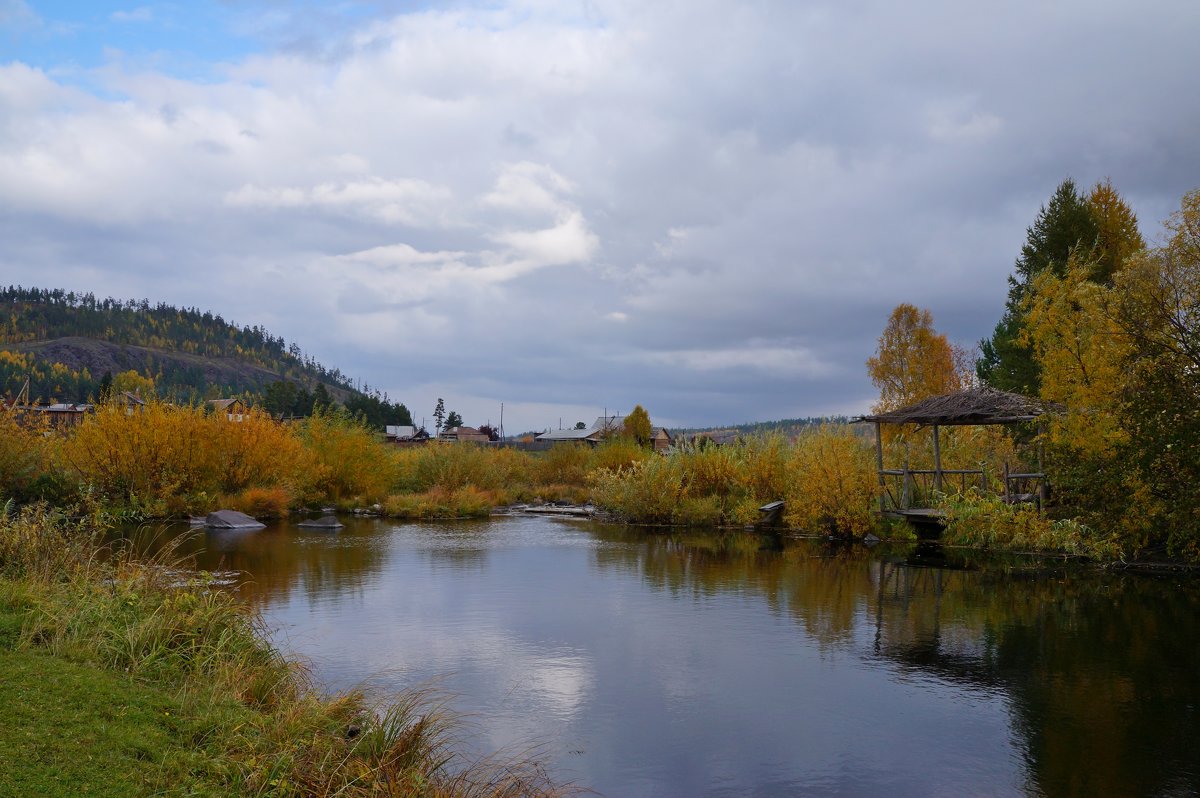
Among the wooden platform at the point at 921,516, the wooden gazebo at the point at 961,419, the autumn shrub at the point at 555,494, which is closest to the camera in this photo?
the wooden gazebo at the point at 961,419

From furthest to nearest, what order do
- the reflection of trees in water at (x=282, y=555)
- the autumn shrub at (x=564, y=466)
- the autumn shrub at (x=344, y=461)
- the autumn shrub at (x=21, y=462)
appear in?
the autumn shrub at (x=564, y=466)
the autumn shrub at (x=344, y=461)
the autumn shrub at (x=21, y=462)
the reflection of trees in water at (x=282, y=555)

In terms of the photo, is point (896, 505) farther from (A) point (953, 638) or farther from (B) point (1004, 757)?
(B) point (1004, 757)

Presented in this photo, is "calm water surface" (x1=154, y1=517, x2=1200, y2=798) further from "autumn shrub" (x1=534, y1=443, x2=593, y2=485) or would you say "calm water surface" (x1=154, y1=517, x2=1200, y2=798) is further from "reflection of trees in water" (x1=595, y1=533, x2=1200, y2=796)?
"autumn shrub" (x1=534, y1=443, x2=593, y2=485)

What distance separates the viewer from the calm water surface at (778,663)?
21.3 ft

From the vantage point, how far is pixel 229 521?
71.1 feet

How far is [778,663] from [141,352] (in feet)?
482

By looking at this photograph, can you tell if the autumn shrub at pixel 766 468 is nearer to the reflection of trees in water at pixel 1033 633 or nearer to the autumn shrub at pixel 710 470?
the autumn shrub at pixel 710 470

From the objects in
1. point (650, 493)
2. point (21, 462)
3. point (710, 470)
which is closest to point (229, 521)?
point (21, 462)

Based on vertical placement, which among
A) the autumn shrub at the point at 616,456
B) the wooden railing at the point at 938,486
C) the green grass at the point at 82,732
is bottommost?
the green grass at the point at 82,732

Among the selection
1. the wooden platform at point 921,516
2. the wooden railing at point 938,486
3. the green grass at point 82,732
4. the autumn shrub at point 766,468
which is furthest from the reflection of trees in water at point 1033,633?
the green grass at point 82,732

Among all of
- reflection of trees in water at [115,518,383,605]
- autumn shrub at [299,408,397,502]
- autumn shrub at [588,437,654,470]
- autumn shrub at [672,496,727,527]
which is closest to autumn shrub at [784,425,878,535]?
autumn shrub at [672,496,727,527]

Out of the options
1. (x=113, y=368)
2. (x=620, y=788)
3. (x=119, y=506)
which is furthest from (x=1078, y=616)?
(x=113, y=368)

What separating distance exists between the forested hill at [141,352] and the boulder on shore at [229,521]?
7105 cm

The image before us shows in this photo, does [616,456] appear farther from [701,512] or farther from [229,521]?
[229,521]
